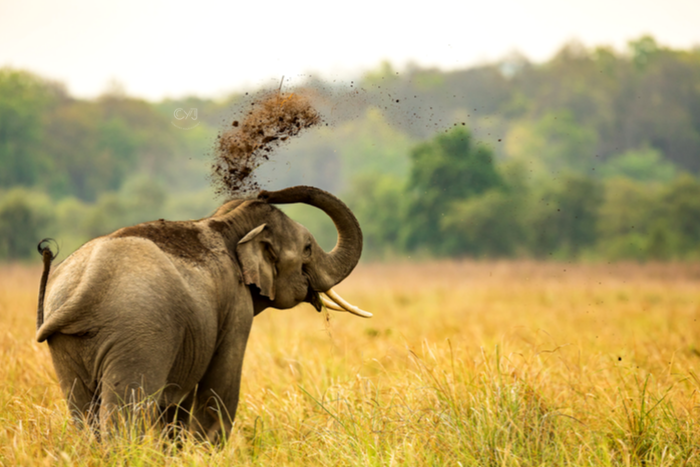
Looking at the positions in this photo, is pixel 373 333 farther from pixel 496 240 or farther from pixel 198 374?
pixel 496 240

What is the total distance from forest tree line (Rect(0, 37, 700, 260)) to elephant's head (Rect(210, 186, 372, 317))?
17.9 m

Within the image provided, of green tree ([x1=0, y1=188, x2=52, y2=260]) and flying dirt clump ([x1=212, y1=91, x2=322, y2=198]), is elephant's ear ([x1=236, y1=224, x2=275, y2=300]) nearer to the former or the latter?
flying dirt clump ([x1=212, y1=91, x2=322, y2=198])

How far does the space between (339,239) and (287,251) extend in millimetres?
456

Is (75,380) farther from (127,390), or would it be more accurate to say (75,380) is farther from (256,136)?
(256,136)

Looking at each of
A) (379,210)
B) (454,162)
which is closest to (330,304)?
(454,162)

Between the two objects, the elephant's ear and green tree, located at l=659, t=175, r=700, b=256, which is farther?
green tree, located at l=659, t=175, r=700, b=256

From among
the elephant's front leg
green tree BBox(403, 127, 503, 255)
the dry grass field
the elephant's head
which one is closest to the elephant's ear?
the elephant's head

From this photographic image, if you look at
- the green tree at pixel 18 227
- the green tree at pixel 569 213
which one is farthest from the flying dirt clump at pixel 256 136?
the green tree at pixel 18 227

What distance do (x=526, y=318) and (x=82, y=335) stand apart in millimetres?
10406

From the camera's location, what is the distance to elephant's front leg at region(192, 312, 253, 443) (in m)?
4.08

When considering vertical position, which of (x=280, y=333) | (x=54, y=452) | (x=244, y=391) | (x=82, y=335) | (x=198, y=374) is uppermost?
(x=82, y=335)

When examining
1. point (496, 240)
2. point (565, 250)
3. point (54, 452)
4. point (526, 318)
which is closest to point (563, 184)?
point (565, 250)

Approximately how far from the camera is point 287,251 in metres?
4.46

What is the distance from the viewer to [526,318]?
12.9 metres
